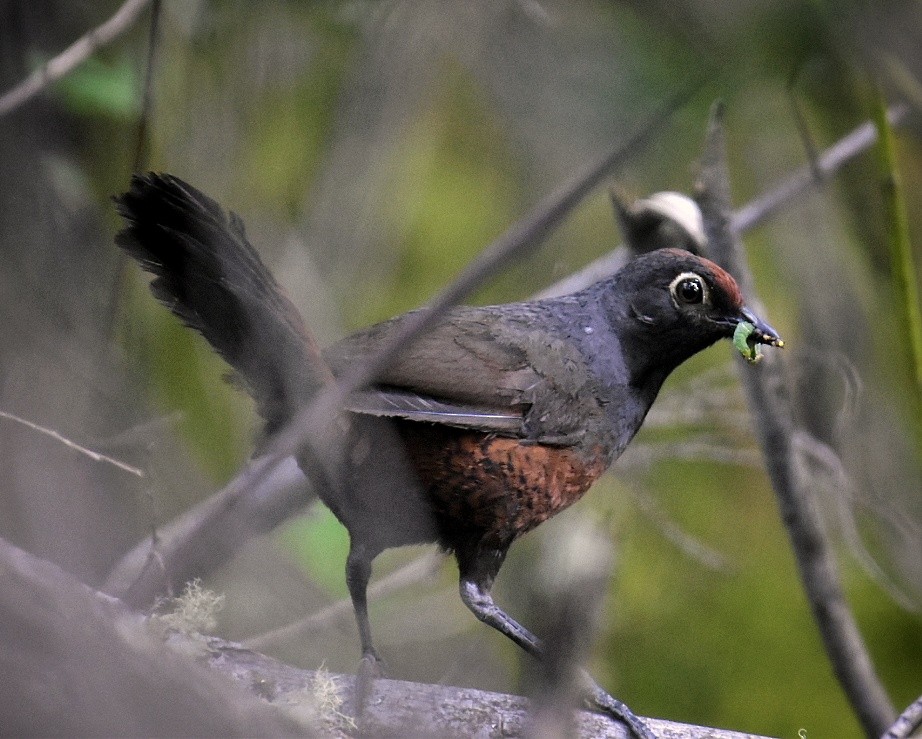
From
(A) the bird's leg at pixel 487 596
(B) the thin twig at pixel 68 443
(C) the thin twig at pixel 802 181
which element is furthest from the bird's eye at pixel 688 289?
(B) the thin twig at pixel 68 443

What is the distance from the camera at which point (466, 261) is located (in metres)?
4.30

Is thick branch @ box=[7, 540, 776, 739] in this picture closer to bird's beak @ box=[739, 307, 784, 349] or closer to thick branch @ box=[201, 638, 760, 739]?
thick branch @ box=[201, 638, 760, 739]

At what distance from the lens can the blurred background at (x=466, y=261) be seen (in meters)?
2.07

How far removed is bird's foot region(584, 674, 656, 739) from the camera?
2.08 meters

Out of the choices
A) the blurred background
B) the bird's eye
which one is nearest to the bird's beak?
the bird's eye

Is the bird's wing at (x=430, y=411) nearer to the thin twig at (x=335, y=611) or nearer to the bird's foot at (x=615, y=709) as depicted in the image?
the thin twig at (x=335, y=611)

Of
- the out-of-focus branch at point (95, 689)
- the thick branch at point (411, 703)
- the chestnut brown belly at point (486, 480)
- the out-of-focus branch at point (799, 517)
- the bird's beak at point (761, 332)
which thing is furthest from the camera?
the out-of-focus branch at point (799, 517)

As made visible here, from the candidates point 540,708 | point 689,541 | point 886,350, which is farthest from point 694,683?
point 540,708

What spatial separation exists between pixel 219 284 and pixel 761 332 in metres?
1.26

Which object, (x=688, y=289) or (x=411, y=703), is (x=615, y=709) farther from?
(x=688, y=289)

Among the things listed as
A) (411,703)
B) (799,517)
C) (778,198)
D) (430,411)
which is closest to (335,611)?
(411,703)

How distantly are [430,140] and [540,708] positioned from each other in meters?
3.12

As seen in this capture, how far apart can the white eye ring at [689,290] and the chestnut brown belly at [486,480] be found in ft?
1.61

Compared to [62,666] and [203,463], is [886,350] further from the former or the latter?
[62,666]
